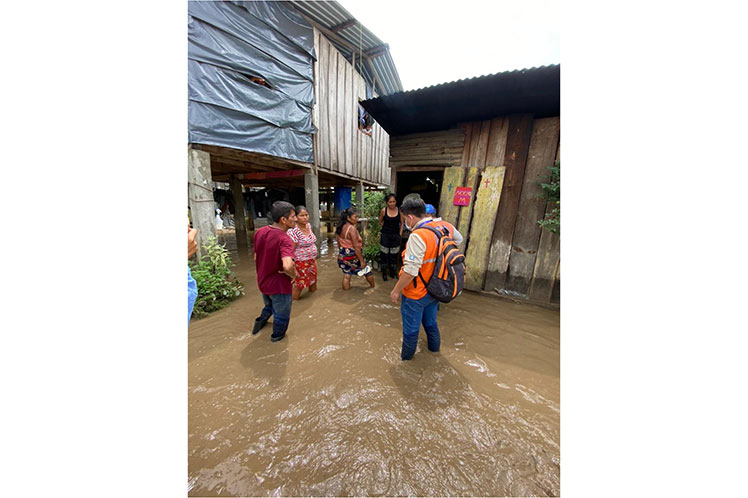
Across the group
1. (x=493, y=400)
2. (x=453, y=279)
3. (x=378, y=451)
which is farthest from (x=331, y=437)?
(x=453, y=279)

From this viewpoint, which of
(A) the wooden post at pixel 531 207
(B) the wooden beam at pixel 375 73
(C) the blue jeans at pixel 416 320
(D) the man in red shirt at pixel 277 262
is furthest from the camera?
(B) the wooden beam at pixel 375 73

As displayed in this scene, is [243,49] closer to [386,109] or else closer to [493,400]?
[386,109]

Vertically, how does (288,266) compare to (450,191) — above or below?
below

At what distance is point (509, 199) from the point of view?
4219mm

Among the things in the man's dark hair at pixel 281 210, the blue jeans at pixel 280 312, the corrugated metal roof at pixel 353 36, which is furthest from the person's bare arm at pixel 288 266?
the corrugated metal roof at pixel 353 36

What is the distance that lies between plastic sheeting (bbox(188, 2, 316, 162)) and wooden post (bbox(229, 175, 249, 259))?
4.16 m

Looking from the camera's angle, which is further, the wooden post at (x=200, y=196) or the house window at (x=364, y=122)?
the house window at (x=364, y=122)

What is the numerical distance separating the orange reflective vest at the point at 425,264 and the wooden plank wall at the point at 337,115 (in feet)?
18.3

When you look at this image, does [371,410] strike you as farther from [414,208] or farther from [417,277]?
[414,208]

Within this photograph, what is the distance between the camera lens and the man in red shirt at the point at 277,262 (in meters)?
2.72

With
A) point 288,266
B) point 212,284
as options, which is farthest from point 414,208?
point 212,284

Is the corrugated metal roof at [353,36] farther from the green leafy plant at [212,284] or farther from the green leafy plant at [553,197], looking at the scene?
the green leafy plant at [553,197]

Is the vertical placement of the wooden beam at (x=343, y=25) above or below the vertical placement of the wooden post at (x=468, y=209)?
above

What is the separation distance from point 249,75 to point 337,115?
9.55ft
